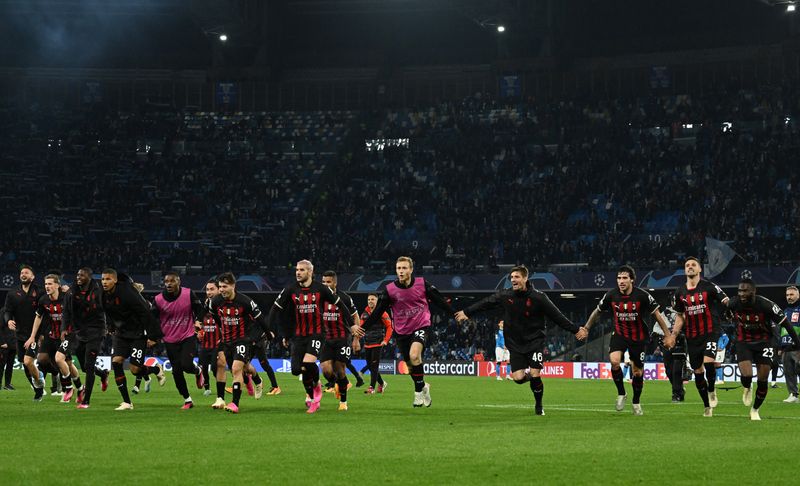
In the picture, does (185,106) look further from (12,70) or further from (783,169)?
(783,169)

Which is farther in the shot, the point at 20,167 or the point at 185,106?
the point at 185,106

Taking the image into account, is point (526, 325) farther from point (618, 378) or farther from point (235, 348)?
point (235, 348)

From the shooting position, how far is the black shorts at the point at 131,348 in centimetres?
2062

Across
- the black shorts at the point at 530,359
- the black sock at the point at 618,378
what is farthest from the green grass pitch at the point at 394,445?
the black shorts at the point at 530,359

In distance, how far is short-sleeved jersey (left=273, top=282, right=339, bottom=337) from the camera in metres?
20.3

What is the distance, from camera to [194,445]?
535 inches

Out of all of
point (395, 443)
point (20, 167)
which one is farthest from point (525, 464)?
point (20, 167)

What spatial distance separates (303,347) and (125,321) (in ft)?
10.1

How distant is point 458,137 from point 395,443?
5365 centimetres

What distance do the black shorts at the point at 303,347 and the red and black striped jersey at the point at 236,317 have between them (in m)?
0.86

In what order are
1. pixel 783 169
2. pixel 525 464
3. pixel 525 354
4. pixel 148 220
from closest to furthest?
1. pixel 525 464
2. pixel 525 354
3. pixel 783 169
4. pixel 148 220

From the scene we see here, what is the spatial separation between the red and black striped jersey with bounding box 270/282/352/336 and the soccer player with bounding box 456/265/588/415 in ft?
7.56

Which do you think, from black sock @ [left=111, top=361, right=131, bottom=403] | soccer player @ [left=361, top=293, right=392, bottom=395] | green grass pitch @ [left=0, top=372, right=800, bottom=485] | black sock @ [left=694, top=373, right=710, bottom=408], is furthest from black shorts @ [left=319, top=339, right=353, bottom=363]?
soccer player @ [left=361, top=293, right=392, bottom=395]

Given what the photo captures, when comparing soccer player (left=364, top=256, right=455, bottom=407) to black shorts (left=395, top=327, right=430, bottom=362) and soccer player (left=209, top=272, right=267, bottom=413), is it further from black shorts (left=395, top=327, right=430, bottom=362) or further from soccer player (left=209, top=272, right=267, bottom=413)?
soccer player (left=209, top=272, right=267, bottom=413)
